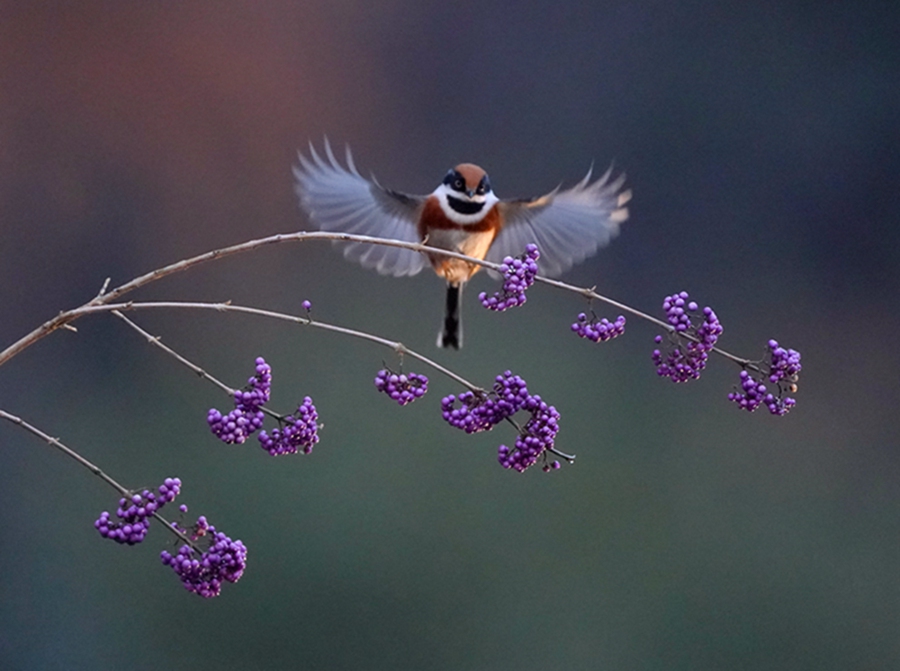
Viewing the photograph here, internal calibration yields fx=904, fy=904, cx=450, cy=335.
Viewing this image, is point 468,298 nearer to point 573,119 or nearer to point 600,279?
point 600,279

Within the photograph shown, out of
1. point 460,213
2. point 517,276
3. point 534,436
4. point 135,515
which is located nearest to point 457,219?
point 460,213

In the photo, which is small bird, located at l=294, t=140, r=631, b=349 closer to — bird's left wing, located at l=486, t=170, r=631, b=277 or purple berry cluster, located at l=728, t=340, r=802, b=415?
Result: bird's left wing, located at l=486, t=170, r=631, b=277

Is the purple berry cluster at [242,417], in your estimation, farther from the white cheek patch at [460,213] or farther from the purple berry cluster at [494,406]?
the white cheek patch at [460,213]

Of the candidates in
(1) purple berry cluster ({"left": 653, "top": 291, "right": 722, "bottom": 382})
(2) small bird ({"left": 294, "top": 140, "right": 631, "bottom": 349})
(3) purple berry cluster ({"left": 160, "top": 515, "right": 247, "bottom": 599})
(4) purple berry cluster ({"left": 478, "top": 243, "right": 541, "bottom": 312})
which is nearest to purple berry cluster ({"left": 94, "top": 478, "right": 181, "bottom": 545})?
(3) purple berry cluster ({"left": 160, "top": 515, "right": 247, "bottom": 599})

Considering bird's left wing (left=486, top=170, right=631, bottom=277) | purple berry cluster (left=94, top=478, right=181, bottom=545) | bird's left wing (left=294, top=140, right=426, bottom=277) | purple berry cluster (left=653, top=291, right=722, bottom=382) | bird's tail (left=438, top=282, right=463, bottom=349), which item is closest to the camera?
purple berry cluster (left=94, top=478, right=181, bottom=545)

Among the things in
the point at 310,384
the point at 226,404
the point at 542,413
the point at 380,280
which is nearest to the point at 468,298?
the point at 380,280

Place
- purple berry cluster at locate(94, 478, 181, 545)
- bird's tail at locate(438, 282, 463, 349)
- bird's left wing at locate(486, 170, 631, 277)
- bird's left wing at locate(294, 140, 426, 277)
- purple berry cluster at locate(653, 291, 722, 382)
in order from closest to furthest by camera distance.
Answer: purple berry cluster at locate(94, 478, 181, 545) < purple berry cluster at locate(653, 291, 722, 382) < bird's left wing at locate(486, 170, 631, 277) < bird's left wing at locate(294, 140, 426, 277) < bird's tail at locate(438, 282, 463, 349)
